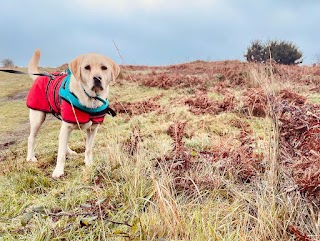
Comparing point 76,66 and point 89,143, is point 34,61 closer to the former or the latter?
point 76,66

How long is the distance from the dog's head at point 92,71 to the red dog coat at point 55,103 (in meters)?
0.26

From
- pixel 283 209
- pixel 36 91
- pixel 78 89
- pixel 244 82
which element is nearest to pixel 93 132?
pixel 78 89

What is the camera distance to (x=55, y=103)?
447 cm

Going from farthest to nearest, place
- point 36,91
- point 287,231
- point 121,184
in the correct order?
point 36,91, point 121,184, point 287,231

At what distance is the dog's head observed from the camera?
400cm

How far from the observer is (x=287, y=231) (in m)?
2.16

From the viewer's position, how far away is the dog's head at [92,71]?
4.00m

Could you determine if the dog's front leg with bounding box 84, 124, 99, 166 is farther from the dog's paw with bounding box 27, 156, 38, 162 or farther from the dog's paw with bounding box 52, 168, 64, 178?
the dog's paw with bounding box 27, 156, 38, 162

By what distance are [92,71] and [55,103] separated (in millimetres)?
794

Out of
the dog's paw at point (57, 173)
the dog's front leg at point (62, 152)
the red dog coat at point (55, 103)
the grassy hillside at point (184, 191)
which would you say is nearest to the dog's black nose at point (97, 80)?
the red dog coat at point (55, 103)

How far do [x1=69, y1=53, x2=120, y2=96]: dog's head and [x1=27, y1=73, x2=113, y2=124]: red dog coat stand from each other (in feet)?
0.86

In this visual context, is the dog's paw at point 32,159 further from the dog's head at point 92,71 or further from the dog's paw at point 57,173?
the dog's head at point 92,71

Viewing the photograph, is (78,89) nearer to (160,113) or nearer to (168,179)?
(168,179)

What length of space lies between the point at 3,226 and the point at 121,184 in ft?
3.08
